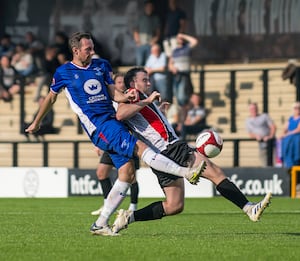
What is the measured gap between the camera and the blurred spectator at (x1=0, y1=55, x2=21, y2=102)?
25.6 m

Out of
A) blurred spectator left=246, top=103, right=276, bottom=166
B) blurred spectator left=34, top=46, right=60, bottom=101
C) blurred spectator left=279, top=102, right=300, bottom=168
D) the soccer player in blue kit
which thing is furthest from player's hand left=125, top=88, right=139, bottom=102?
blurred spectator left=34, top=46, right=60, bottom=101

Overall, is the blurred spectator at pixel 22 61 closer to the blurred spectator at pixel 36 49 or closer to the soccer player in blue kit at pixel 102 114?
the blurred spectator at pixel 36 49

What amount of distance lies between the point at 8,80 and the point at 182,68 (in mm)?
4429

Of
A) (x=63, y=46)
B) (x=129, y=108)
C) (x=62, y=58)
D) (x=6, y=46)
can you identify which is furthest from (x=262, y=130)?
(x=129, y=108)

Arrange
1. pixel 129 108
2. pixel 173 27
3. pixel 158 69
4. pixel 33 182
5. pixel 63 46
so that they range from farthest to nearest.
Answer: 1. pixel 63 46
2. pixel 173 27
3. pixel 158 69
4. pixel 33 182
5. pixel 129 108

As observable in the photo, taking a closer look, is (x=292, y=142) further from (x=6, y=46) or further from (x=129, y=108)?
(x=129, y=108)

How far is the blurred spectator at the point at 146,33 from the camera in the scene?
24.9m

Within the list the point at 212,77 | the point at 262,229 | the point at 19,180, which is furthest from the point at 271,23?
the point at 262,229

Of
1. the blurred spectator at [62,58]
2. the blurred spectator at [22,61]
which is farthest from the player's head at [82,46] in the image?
the blurred spectator at [22,61]

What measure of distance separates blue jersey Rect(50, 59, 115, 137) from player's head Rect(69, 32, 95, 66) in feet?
0.39

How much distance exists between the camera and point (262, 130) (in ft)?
74.8

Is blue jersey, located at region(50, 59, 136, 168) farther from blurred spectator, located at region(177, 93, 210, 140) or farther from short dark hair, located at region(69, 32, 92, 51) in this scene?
blurred spectator, located at region(177, 93, 210, 140)

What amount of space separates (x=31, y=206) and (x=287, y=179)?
19.0ft

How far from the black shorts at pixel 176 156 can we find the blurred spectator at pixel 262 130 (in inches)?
469
